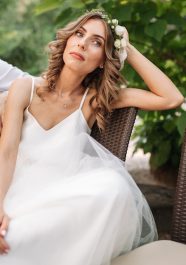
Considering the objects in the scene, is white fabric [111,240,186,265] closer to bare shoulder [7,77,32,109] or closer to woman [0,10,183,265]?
woman [0,10,183,265]

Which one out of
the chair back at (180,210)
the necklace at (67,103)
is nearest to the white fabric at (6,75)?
the necklace at (67,103)

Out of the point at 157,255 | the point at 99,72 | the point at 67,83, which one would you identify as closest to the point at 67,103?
the point at 67,83

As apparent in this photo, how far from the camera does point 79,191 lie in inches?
79.4

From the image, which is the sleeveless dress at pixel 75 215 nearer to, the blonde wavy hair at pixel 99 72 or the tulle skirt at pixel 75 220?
the tulle skirt at pixel 75 220

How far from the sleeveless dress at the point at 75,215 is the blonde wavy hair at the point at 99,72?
293 mm

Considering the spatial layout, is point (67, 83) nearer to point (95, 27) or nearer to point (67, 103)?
point (67, 103)

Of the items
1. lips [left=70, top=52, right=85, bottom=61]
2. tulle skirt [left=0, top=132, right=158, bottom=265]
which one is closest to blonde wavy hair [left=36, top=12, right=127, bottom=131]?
lips [left=70, top=52, right=85, bottom=61]

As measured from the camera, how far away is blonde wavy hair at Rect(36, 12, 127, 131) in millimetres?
2383

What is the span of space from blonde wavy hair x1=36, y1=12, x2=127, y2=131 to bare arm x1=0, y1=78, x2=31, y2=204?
0.33 feet

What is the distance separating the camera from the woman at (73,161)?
1979 millimetres

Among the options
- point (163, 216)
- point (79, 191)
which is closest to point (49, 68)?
point (79, 191)

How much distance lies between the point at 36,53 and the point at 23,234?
7894 millimetres

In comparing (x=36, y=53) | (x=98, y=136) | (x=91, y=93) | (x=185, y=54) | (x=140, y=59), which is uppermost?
(x=140, y=59)

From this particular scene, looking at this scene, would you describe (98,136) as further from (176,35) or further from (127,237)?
(176,35)
